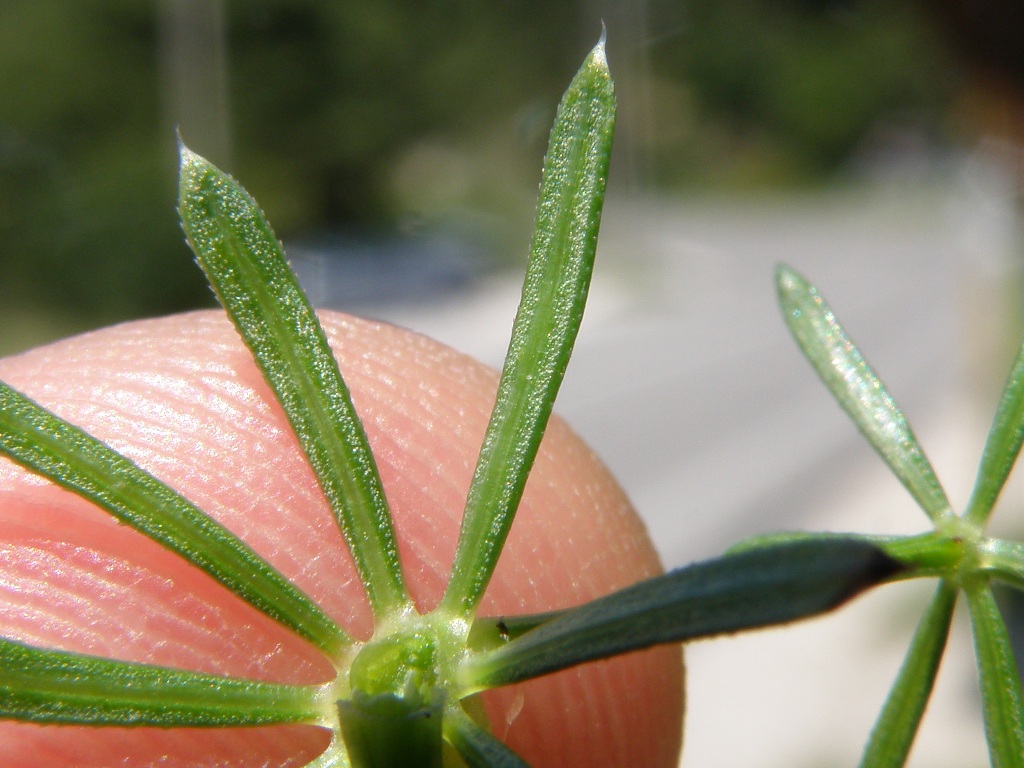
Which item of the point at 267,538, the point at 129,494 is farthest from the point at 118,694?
the point at 267,538

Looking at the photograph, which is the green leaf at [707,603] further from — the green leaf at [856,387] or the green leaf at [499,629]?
the green leaf at [856,387]

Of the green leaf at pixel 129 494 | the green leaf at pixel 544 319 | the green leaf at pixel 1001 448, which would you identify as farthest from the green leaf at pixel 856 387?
the green leaf at pixel 129 494

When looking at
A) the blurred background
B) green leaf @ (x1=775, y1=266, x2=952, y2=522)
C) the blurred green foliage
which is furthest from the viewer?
the blurred green foliage

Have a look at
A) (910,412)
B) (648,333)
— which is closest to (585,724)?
(910,412)

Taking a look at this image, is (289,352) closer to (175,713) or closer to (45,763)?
(175,713)

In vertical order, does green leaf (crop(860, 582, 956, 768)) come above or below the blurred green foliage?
below

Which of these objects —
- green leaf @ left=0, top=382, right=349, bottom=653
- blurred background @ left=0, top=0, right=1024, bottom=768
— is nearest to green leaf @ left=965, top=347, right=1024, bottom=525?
green leaf @ left=0, top=382, right=349, bottom=653

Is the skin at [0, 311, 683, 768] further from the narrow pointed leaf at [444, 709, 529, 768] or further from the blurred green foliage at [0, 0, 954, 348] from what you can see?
the blurred green foliage at [0, 0, 954, 348]
